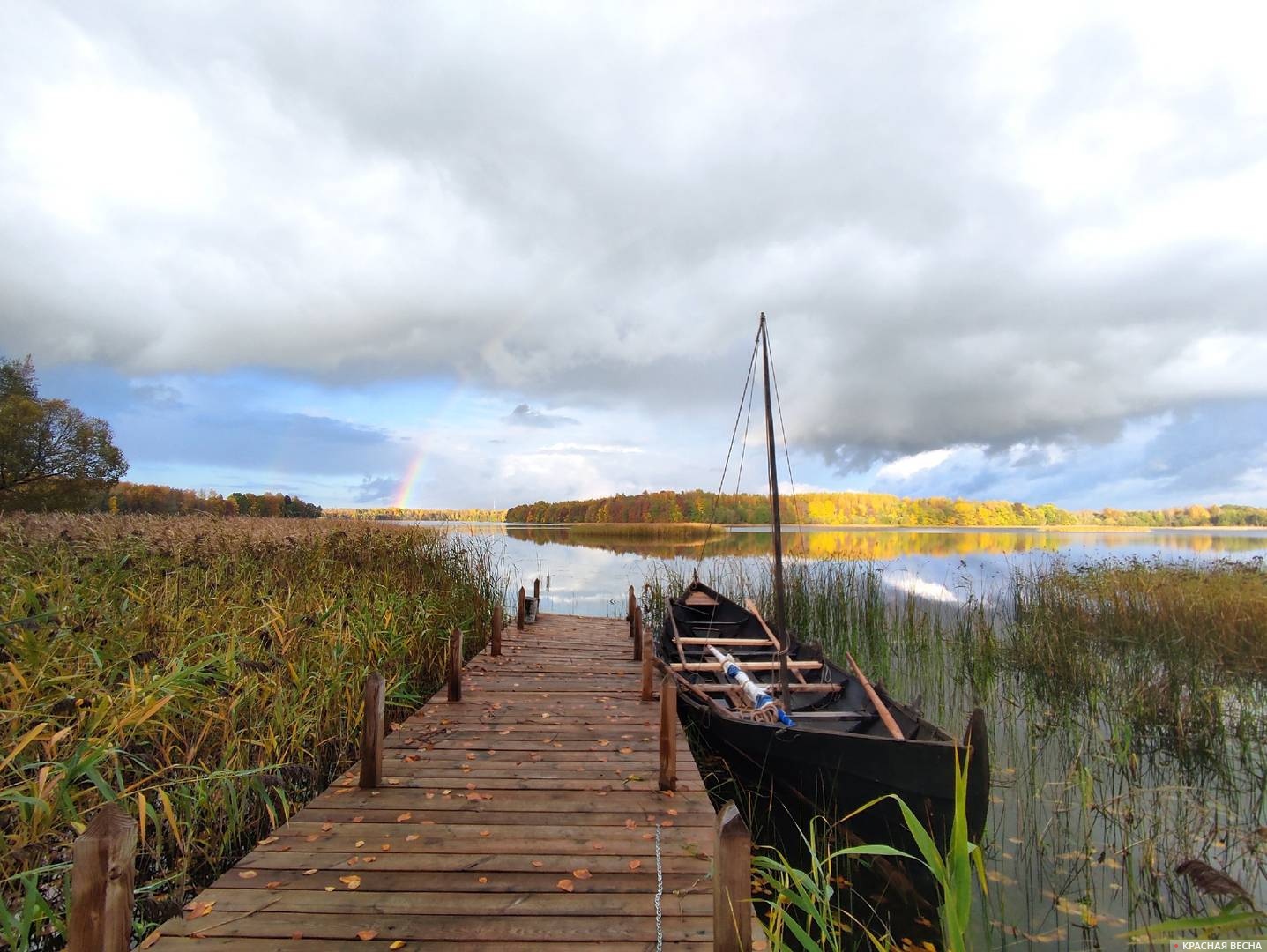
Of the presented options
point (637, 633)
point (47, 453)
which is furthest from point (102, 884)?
point (47, 453)

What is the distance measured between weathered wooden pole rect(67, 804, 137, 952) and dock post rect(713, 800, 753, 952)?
79.4 inches

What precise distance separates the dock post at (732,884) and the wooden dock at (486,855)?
0.23 feet

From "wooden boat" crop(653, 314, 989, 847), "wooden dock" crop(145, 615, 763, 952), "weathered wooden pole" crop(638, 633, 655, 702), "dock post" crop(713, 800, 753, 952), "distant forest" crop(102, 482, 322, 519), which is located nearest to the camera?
"dock post" crop(713, 800, 753, 952)

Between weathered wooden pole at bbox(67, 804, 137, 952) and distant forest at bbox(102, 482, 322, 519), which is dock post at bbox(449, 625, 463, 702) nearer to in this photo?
weathered wooden pole at bbox(67, 804, 137, 952)

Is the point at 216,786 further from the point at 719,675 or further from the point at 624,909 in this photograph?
the point at 719,675

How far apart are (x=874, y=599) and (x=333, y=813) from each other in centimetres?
1165

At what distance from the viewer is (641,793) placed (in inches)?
185

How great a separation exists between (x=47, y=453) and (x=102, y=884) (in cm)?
3988

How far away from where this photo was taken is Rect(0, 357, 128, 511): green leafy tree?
28766 mm

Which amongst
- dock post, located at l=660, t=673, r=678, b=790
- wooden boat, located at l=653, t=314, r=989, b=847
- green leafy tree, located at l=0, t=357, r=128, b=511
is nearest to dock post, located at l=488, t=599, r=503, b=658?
wooden boat, located at l=653, t=314, r=989, b=847

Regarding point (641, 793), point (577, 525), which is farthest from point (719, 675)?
point (577, 525)

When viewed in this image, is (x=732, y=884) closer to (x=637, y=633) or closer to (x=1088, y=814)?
(x=1088, y=814)

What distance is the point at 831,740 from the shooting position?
4.81 m

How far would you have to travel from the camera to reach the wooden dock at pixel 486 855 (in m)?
3.01
